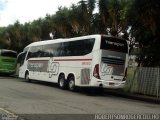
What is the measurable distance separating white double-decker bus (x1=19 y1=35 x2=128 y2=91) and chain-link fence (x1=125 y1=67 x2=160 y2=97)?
1439mm

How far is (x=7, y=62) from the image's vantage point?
39969mm

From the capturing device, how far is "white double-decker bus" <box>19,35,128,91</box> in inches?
916

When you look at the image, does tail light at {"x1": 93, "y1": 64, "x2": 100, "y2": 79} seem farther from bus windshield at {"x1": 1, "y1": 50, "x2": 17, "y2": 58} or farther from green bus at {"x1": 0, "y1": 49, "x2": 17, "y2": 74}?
bus windshield at {"x1": 1, "y1": 50, "x2": 17, "y2": 58}

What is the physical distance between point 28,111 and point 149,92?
→ 1180cm

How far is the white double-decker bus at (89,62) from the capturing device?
2327cm

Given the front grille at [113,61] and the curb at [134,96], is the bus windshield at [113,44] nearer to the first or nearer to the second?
the front grille at [113,61]

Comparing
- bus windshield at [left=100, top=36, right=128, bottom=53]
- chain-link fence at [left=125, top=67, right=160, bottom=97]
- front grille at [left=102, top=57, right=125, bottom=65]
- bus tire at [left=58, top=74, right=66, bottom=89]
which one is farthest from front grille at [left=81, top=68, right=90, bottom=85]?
chain-link fence at [left=125, top=67, right=160, bottom=97]

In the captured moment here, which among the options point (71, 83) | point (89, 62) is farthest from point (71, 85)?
point (89, 62)

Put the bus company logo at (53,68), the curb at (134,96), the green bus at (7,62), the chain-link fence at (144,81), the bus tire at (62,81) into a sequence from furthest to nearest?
1. the green bus at (7,62)
2. the bus company logo at (53,68)
3. the bus tire at (62,81)
4. the chain-link fence at (144,81)
5. the curb at (134,96)

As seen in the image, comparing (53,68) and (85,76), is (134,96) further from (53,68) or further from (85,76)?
(53,68)

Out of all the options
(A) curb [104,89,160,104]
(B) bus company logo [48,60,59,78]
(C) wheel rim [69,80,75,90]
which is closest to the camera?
(A) curb [104,89,160,104]

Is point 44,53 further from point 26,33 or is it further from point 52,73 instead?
point 26,33

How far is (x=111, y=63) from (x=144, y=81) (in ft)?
8.80

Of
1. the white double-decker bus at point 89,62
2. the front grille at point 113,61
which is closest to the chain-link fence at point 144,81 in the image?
the white double-decker bus at point 89,62
